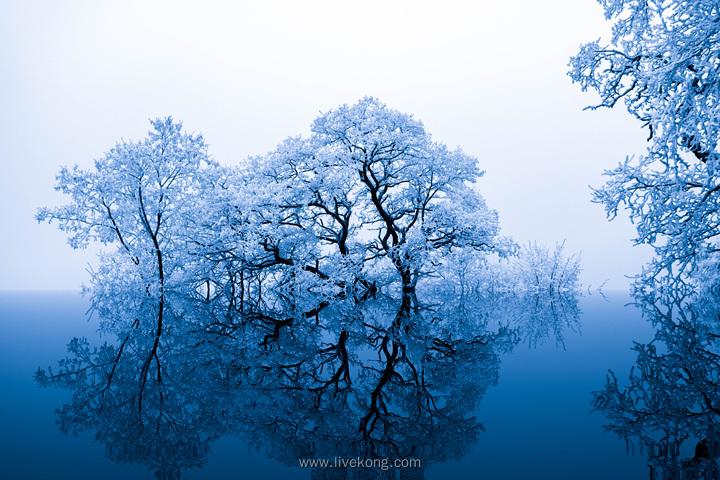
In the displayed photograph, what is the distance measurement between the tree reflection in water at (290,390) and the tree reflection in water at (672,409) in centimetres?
200

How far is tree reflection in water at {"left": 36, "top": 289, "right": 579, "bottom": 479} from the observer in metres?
6.12

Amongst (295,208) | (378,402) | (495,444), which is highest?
(295,208)

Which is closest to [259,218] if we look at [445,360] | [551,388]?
[445,360]

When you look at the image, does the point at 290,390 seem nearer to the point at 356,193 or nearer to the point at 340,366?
the point at 340,366

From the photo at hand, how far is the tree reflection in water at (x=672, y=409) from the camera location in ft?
17.1

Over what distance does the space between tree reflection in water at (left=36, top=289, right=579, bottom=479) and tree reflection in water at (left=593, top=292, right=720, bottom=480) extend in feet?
6.57

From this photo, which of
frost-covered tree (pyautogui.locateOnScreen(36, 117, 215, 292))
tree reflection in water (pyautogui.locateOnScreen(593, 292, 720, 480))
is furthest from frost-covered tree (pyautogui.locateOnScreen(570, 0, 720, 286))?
frost-covered tree (pyautogui.locateOnScreen(36, 117, 215, 292))

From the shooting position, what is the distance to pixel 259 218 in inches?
846

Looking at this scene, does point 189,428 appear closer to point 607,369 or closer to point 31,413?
point 31,413

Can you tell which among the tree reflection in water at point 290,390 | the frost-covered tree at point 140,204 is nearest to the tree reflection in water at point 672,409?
the tree reflection in water at point 290,390

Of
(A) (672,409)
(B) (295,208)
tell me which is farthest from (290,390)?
(B) (295,208)

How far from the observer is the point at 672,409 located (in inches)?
267

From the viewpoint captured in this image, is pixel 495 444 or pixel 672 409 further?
pixel 672 409

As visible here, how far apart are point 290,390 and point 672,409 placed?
5.88 m
